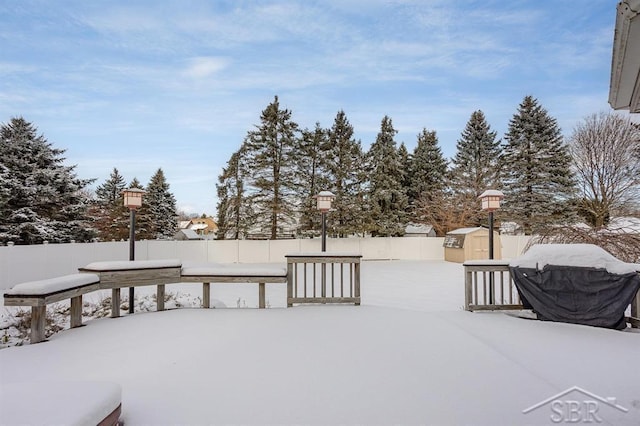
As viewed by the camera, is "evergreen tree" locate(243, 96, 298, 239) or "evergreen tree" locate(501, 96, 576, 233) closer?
"evergreen tree" locate(243, 96, 298, 239)

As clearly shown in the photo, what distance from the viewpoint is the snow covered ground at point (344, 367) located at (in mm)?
1983

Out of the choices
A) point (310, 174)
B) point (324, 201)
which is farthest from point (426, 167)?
point (324, 201)

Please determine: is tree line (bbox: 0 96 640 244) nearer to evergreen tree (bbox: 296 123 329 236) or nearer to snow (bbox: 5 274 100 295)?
evergreen tree (bbox: 296 123 329 236)

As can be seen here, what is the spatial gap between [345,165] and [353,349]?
53.0 feet

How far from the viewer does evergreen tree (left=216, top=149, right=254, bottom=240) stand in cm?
1714

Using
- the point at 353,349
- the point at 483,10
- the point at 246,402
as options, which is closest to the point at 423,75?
the point at 483,10

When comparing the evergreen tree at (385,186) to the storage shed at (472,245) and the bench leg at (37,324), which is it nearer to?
the storage shed at (472,245)

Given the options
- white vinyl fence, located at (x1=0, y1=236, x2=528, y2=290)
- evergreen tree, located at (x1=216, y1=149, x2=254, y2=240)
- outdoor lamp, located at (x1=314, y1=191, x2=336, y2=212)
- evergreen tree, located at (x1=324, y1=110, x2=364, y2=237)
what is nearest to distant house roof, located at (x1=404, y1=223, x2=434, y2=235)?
white vinyl fence, located at (x1=0, y1=236, x2=528, y2=290)

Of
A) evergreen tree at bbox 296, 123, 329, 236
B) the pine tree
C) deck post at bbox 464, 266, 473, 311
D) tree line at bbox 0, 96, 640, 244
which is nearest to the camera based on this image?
deck post at bbox 464, 266, 473, 311

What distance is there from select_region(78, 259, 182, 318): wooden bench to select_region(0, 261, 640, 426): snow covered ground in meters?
0.34

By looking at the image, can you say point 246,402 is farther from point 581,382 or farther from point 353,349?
point 581,382

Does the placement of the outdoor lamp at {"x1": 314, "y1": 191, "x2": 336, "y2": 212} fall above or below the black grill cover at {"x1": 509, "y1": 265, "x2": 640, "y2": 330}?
above

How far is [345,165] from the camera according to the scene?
1873 centimetres

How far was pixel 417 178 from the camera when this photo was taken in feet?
76.8
